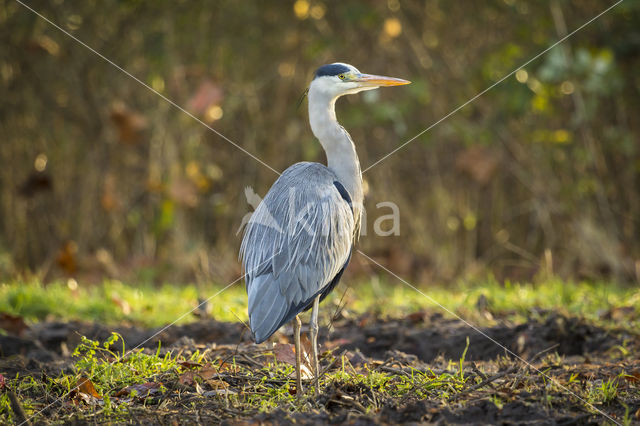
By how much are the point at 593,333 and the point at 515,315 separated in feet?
2.55

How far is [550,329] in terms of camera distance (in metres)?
4.78

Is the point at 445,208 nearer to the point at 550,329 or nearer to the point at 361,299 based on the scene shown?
the point at 361,299

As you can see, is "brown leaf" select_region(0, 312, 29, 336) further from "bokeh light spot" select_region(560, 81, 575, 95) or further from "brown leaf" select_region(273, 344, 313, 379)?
"bokeh light spot" select_region(560, 81, 575, 95)

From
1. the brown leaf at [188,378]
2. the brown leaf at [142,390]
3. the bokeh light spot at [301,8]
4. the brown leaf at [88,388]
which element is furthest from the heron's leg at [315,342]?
the bokeh light spot at [301,8]

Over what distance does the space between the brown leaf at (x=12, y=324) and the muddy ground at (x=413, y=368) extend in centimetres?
8

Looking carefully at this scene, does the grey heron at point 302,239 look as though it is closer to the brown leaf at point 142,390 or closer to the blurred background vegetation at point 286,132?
the brown leaf at point 142,390

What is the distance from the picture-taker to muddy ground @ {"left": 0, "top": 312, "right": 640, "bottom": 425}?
3.04 metres

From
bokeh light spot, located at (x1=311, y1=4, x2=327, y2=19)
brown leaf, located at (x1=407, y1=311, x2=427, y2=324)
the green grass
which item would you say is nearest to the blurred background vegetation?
bokeh light spot, located at (x1=311, y1=4, x2=327, y2=19)

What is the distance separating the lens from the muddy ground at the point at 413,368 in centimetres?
304

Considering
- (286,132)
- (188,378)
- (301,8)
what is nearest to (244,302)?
(188,378)

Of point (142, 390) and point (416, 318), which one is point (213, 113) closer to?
point (416, 318)

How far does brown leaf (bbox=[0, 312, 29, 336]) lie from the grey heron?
1.92 metres

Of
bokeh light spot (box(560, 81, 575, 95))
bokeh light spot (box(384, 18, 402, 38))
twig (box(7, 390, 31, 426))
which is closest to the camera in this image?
twig (box(7, 390, 31, 426))

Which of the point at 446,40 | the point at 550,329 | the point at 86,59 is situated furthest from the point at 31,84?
the point at 550,329
